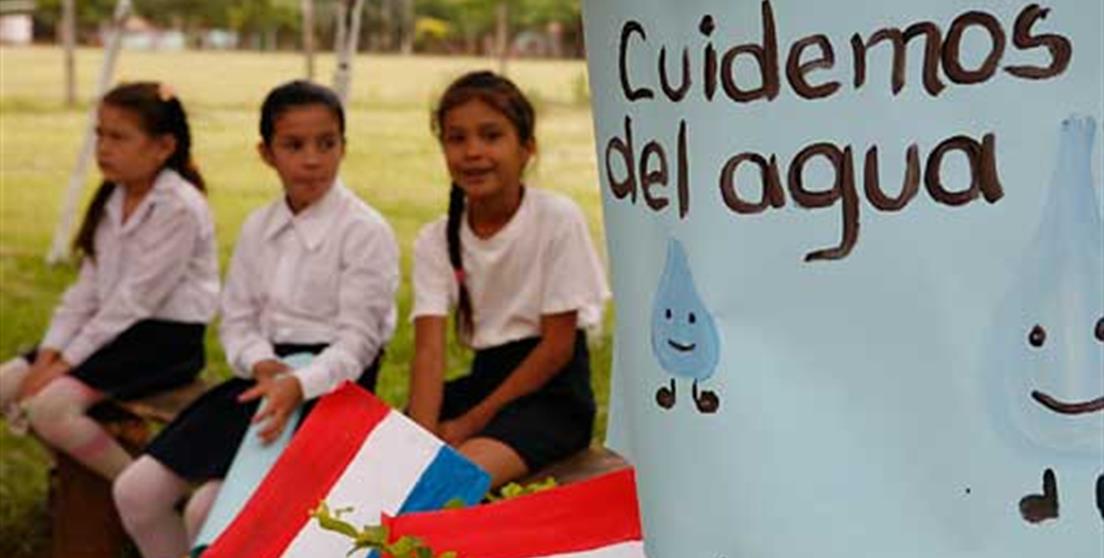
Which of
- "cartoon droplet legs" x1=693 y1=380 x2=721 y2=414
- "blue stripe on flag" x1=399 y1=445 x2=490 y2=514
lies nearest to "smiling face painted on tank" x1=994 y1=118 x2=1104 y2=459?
"cartoon droplet legs" x1=693 y1=380 x2=721 y2=414

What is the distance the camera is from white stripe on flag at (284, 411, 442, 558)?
7.12 ft

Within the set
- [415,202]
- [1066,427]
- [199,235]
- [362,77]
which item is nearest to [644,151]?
[1066,427]

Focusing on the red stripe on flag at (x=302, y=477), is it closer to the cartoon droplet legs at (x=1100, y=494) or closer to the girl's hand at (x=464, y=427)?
the cartoon droplet legs at (x=1100, y=494)

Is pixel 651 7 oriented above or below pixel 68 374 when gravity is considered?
above

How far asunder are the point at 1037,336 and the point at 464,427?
8.30ft

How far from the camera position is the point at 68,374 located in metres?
4.59

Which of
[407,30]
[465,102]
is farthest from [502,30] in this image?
[465,102]

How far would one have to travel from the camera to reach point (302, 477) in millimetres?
2301

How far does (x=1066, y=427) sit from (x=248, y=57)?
1106 cm

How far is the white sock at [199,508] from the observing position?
392 centimetres

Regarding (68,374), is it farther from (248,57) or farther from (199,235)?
(248,57)

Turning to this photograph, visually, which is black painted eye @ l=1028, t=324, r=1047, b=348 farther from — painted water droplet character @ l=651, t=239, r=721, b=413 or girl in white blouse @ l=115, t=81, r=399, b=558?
girl in white blouse @ l=115, t=81, r=399, b=558

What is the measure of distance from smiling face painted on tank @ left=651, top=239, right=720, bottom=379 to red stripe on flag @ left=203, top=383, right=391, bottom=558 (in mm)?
689

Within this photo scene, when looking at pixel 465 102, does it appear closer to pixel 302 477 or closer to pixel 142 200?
pixel 142 200
